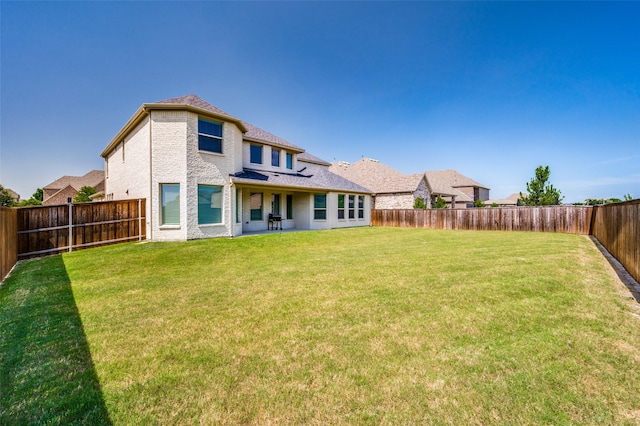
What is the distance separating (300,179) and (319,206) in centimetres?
235

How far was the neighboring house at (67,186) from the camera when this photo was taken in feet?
125

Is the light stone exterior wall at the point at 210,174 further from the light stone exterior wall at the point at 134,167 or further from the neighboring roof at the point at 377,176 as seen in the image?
the neighboring roof at the point at 377,176

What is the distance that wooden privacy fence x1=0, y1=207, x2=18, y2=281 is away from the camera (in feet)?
A: 20.4

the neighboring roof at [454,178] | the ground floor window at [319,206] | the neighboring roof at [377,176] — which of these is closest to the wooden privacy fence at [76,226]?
the ground floor window at [319,206]

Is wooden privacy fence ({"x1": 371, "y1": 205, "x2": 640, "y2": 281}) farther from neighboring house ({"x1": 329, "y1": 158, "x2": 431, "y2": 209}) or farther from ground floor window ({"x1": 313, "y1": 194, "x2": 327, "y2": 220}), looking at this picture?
ground floor window ({"x1": 313, "y1": 194, "x2": 327, "y2": 220})

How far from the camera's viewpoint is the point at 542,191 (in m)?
26.2

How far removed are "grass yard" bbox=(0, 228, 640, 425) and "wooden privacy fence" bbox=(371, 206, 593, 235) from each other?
14.4 meters

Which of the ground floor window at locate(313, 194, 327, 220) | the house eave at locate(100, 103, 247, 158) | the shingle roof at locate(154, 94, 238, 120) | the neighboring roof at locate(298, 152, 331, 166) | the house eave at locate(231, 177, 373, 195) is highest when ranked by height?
the shingle roof at locate(154, 94, 238, 120)

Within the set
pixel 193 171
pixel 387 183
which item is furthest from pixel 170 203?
pixel 387 183

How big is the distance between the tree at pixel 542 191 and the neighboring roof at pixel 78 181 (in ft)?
181

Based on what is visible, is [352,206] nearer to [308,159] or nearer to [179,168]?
[308,159]

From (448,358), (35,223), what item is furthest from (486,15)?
(35,223)

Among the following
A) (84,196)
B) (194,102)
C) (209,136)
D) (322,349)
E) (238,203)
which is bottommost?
(322,349)

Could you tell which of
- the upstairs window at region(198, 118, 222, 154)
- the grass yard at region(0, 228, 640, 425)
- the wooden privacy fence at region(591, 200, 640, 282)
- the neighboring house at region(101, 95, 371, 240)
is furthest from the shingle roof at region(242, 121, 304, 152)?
the wooden privacy fence at region(591, 200, 640, 282)
